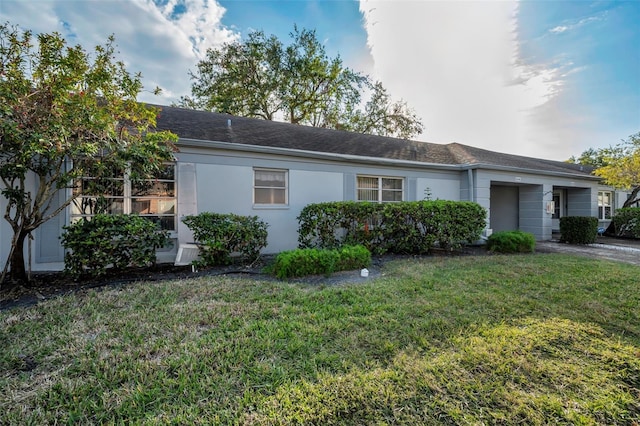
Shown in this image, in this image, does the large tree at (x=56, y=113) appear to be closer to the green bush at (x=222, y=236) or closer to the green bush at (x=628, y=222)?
the green bush at (x=222, y=236)

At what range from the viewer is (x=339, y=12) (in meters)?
11.5

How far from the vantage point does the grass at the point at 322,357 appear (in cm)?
182

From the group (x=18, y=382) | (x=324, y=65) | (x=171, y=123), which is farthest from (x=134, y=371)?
(x=324, y=65)

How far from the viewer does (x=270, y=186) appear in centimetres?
762

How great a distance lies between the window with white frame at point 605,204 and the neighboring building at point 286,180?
381cm

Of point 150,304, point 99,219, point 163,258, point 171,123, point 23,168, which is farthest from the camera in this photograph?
point 171,123

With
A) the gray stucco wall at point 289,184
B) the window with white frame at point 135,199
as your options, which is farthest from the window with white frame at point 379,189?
the window with white frame at point 135,199

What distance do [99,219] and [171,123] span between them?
3.98 metres

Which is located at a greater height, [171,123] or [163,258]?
[171,123]

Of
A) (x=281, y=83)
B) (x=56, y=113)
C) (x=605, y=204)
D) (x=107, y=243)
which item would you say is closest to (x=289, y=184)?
(x=107, y=243)

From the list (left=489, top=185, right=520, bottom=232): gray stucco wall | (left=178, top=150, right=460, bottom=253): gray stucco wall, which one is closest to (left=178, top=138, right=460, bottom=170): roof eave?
(left=178, top=150, right=460, bottom=253): gray stucco wall

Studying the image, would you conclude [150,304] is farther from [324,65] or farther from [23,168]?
[324,65]

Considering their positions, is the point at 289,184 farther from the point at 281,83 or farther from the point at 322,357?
the point at 281,83

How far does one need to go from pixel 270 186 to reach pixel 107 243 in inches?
155
